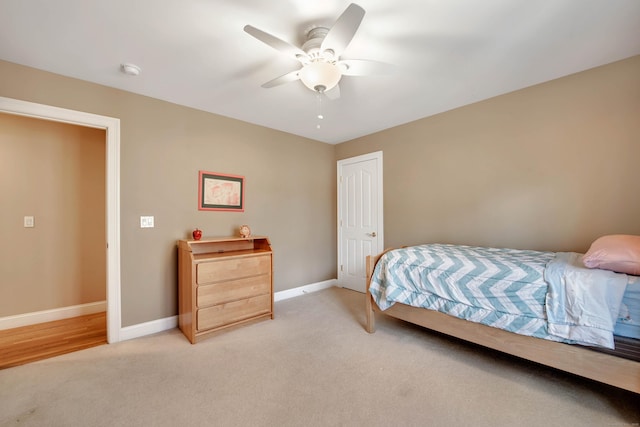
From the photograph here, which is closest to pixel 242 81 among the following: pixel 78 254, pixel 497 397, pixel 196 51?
pixel 196 51

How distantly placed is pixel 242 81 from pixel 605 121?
3206mm

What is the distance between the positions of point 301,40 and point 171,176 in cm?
196

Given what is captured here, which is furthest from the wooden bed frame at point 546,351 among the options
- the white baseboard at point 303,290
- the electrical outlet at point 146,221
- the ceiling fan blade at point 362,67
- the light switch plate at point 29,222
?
the light switch plate at point 29,222

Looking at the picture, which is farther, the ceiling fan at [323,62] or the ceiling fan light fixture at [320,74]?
the ceiling fan light fixture at [320,74]

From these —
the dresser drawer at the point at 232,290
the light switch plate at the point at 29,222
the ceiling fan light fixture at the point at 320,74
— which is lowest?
the dresser drawer at the point at 232,290

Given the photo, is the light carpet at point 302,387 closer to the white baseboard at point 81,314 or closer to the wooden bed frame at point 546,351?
the white baseboard at point 81,314

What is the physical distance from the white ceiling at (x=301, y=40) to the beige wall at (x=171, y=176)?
167mm

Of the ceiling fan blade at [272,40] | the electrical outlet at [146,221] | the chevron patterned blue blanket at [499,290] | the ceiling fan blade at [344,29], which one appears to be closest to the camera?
the ceiling fan blade at [344,29]

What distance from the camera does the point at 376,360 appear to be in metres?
2.13

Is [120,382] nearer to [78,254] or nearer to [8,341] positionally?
[8,341]

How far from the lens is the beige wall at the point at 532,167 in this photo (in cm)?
214

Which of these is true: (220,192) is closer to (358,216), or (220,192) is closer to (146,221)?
(146,221)

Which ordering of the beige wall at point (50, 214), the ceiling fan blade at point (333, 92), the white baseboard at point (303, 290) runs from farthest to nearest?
the white baseboard at point (303, 290)
the beige wall at point (50, 214)
the ceiling fan blade at point (333, 92)

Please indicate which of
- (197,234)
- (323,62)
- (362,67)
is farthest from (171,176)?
(362,67)
